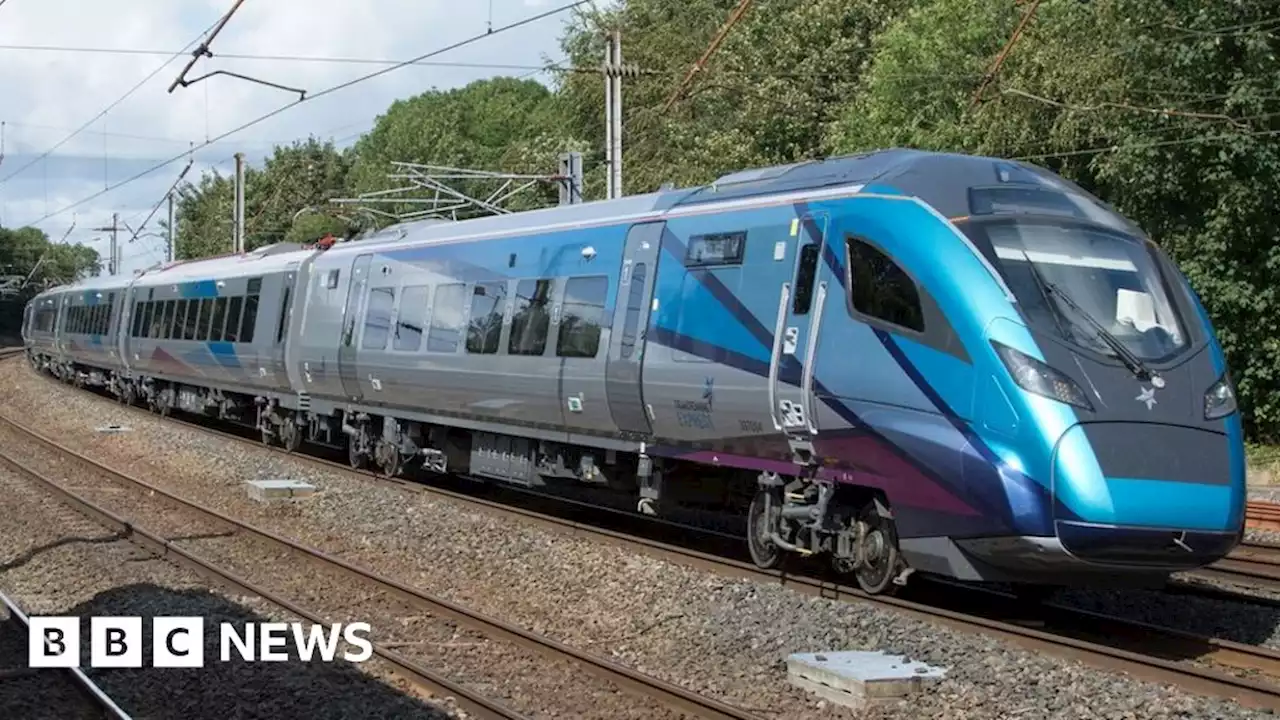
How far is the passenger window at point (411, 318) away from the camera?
16.9m

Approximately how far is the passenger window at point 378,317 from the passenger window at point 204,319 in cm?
844

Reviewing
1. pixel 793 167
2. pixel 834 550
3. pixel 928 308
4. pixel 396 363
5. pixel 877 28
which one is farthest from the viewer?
pixel 877 28

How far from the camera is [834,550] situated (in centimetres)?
1075

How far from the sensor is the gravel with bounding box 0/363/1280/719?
790cm

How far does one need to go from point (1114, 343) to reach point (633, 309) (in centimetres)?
482

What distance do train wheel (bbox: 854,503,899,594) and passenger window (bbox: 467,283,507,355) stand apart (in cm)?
578

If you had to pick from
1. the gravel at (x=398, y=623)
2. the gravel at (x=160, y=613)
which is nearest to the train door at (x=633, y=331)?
the gravel at (x=398, y=623)

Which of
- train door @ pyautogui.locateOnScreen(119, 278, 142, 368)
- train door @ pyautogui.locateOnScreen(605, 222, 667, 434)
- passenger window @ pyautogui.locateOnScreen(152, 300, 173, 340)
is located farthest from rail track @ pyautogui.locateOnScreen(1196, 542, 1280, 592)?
train door @ pyautogui.locateOnScreen(119, 278, 142, 368)

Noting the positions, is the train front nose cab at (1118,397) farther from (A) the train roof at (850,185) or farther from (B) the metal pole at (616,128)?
(B) the metal pole at (616,128)

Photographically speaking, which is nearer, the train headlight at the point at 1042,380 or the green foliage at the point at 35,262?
the train headlight at the point at 1042,380

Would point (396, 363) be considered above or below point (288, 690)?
above

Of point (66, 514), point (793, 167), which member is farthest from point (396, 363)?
point (793, 167)

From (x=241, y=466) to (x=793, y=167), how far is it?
1161 cm

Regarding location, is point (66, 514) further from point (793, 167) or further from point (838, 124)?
point (838, 124)
